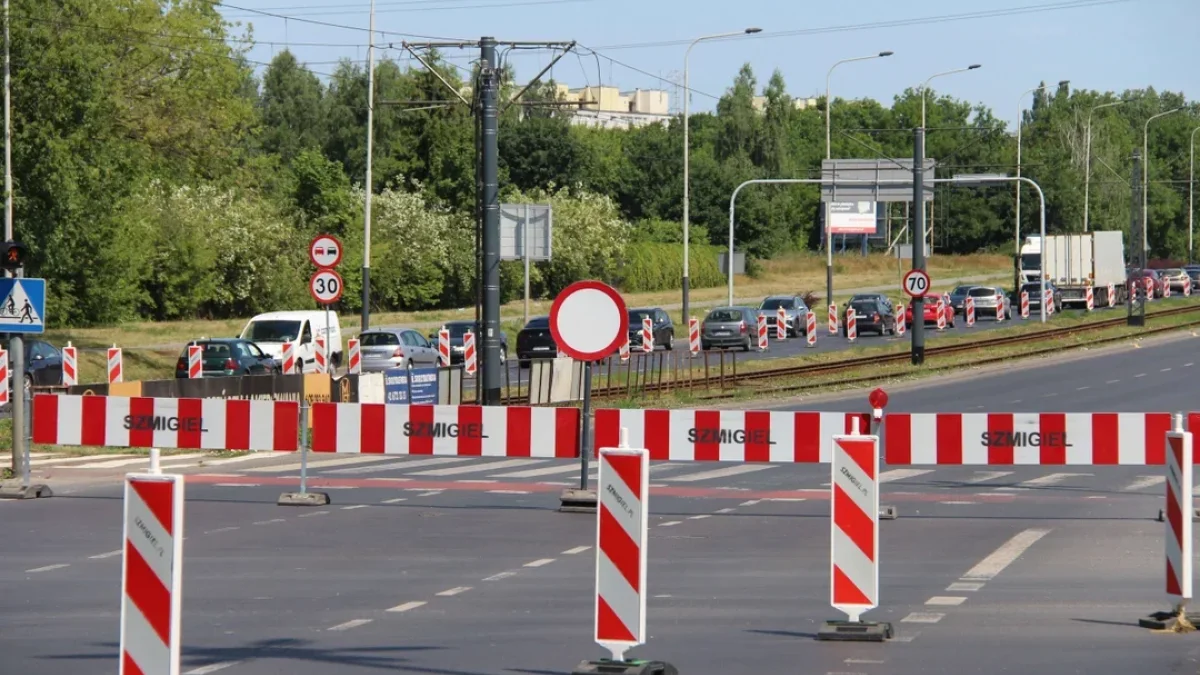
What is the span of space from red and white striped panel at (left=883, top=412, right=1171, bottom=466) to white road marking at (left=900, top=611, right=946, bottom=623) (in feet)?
19.9

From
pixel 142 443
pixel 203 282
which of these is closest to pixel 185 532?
pixel 142 443

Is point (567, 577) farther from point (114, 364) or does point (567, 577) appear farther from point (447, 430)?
point (114, 364)

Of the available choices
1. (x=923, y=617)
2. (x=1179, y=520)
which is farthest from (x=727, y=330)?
(x=1179, y=520)

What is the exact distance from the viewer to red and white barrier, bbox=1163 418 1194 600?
33.5 ft

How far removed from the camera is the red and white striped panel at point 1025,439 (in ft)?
54.9

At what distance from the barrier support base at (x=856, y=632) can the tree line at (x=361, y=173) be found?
2674cm

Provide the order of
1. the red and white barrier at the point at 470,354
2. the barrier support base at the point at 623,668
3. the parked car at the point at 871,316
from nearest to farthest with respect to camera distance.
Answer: the barrier support base at the point at 623,668
the red and white barrier at the point at 470,354
the parked car at the point at 871,316

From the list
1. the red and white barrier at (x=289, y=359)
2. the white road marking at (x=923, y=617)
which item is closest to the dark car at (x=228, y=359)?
the red and white barrier at (x=289, y=359)

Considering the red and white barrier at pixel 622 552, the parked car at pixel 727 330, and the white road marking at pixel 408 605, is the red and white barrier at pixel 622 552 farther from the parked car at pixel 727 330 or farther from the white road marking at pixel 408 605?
the parked car at pixel 727 330

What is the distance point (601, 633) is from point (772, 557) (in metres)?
5.59

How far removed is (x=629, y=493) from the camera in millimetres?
8562

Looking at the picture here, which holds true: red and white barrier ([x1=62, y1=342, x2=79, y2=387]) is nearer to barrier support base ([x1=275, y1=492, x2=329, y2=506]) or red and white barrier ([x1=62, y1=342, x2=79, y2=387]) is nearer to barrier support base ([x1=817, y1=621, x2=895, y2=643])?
barrier support base ([x1=275, y1=492, x2=329, y2=506])

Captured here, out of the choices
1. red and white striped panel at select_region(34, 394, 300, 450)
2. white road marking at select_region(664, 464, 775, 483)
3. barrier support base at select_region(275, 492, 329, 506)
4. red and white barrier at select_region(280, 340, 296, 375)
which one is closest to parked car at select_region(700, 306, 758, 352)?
red and white barrier at select_region(280, 340, 296, 375)

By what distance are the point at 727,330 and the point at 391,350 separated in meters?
14.5
